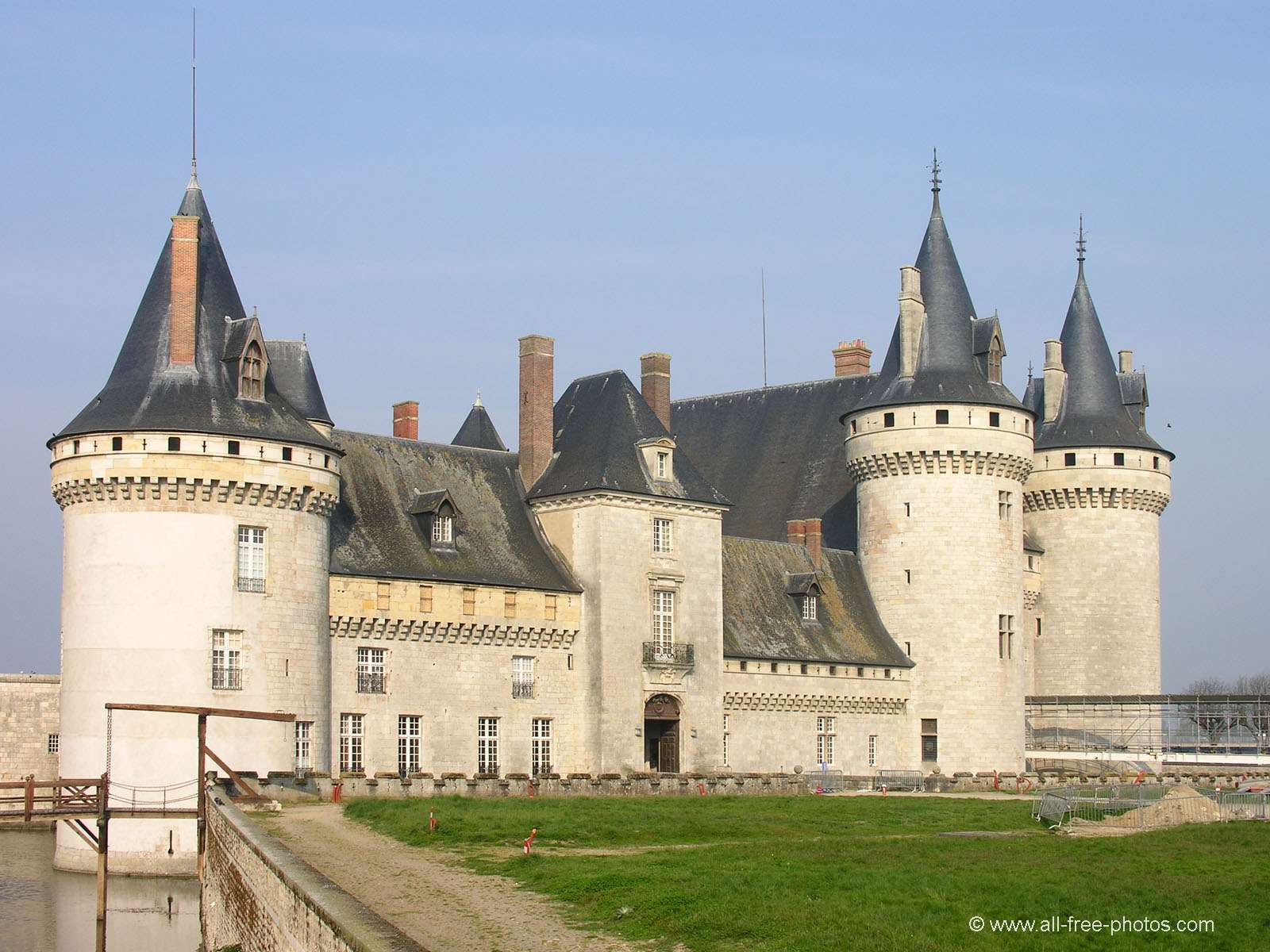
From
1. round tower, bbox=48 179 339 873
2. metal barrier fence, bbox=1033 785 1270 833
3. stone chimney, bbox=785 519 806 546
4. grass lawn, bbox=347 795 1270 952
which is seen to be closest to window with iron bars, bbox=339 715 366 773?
round tower, bbox=48 179 339 873

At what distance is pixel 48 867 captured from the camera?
38281 mm

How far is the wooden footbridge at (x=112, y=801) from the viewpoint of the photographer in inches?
1208

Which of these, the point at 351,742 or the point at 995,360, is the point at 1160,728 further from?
the point at 351,742

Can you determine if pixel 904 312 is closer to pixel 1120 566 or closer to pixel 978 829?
pixel 1120 566

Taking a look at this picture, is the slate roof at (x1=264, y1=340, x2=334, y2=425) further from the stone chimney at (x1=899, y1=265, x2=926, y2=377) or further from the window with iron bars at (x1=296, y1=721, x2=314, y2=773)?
the stone chimney at (x1=899, y1=265, x2=926, y2=377)

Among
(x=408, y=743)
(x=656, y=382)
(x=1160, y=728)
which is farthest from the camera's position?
(x=1160, y=728)

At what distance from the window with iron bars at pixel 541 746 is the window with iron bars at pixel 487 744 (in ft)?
3.81

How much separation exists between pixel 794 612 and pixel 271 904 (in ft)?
108

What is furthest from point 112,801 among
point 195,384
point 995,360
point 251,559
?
point 995,360

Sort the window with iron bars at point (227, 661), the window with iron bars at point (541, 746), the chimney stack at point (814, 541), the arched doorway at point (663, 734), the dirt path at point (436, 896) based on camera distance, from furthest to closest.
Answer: the chimney stack at point (814, 541) → the arched doorway at point (663, 734) → the window with iron bars at point (541, 746) → the window with iron bars at point (227, 661) → the dirt path at point (436, 896)

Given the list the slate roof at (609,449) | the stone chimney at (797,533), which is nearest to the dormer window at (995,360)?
the stone chimney at (797,533)

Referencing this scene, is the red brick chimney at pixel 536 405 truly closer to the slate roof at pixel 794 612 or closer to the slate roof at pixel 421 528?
the slate roof at pixel 421 528

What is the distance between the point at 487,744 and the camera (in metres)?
42.0

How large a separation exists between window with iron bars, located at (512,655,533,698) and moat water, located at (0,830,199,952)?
1018 centimetres
